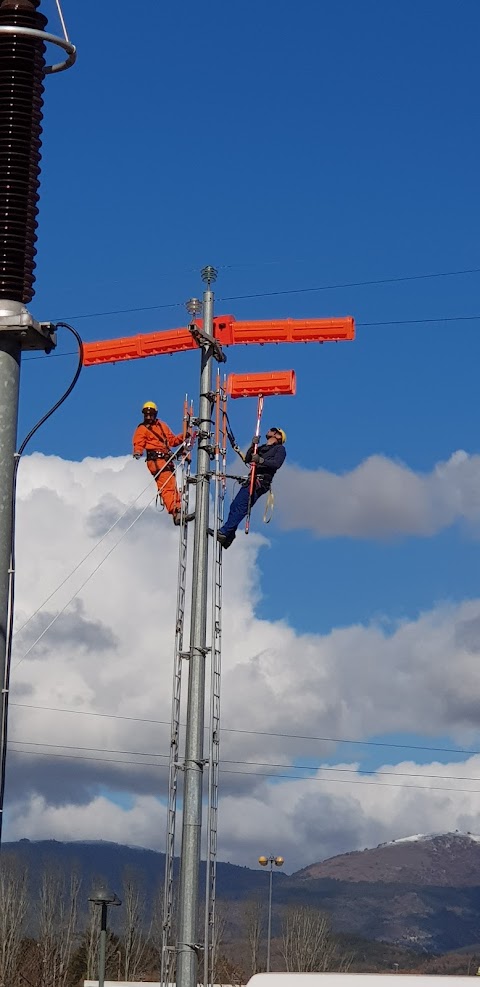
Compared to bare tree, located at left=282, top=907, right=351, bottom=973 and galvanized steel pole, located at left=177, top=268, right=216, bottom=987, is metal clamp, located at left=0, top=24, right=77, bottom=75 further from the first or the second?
bare tree, located at left=282, top=907, right=351, bottom=973

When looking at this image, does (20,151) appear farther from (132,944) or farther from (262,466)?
(132,944)

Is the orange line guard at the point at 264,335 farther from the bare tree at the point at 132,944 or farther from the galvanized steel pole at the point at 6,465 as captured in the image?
the bare tree at the point at 132,944

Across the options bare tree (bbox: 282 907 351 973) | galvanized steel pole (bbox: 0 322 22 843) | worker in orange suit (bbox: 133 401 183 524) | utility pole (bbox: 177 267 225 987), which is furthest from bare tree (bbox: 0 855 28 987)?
galvanized steel pole (bbox: 0 322 22 843)

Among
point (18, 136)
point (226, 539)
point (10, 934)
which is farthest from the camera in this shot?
point (10, 934)

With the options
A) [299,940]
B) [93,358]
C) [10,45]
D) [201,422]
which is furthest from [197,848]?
[299,940]

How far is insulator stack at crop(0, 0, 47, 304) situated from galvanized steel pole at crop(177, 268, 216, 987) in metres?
7.66

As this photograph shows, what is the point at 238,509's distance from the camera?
18.8 meters

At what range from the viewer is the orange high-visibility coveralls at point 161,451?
18.9m

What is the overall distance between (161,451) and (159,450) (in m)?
0.03

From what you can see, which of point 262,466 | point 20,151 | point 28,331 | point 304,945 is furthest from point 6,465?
point 304,945

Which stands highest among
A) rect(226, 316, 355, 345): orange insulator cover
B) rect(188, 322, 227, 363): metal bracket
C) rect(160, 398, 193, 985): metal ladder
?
rect(226, 316, 355, 345): orange insulator cover

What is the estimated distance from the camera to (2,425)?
8953 mm

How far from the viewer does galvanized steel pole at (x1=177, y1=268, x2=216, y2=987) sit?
15742 millimetres

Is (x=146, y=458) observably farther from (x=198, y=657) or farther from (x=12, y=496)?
(x=12, y=496)
